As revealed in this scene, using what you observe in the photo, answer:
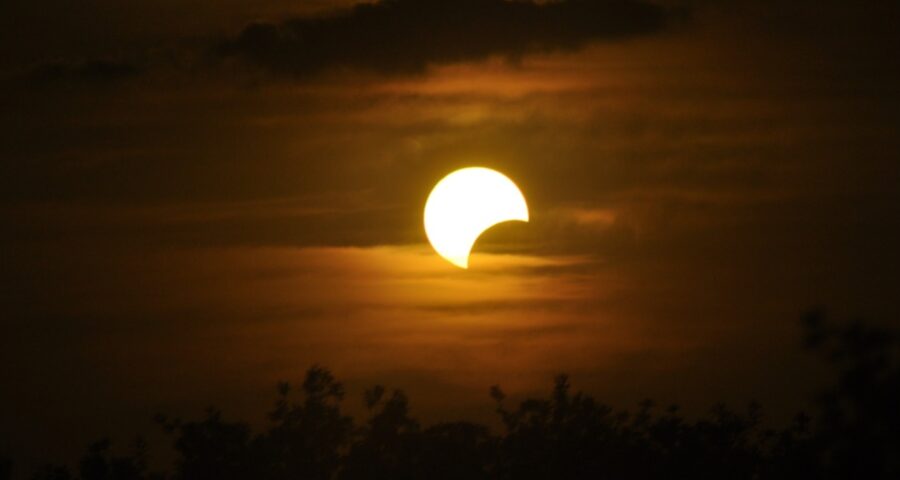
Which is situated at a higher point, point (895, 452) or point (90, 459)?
point (90, 459)

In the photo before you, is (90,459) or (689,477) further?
(90,459)

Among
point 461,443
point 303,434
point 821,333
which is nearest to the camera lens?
point 821,333

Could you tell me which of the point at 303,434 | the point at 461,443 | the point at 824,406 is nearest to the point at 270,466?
the point at 303,434

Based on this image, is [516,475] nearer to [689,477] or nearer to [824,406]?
[689,477]

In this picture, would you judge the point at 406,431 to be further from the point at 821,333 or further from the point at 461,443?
the point at 821,333

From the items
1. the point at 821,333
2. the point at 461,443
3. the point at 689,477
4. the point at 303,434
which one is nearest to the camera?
the point at 821,333

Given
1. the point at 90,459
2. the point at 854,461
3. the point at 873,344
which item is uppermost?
the point at 90,459

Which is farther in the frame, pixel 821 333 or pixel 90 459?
pixel 90 459

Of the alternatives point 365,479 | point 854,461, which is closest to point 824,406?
point 854,461

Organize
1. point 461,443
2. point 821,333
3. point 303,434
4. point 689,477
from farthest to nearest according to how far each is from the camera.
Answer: point 303,434 < point 461,443 < point 689,477 < point 821,333
